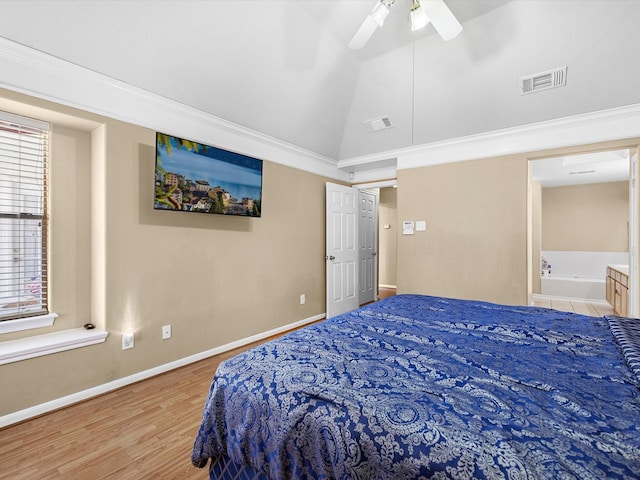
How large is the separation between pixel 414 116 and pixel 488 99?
2.65ft

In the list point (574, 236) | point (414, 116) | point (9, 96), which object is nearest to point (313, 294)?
point (414, 116)

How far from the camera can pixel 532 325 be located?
5.66ft

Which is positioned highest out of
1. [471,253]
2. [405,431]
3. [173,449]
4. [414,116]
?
[414,116]

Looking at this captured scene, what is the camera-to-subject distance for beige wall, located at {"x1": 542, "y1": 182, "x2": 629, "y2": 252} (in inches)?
239

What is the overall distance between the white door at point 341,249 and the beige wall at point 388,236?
7.57 feet

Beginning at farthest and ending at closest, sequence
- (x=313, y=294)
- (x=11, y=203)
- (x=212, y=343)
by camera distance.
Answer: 1. (x=313, y=294)
2. (x=212, y=343)
3. (x=11, y=203)

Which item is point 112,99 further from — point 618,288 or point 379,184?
point 618,288

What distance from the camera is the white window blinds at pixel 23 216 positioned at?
2193 mm

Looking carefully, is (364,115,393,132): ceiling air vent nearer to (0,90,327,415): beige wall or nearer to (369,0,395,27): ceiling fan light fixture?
(369,0,395,27): ceiling fan light fixture

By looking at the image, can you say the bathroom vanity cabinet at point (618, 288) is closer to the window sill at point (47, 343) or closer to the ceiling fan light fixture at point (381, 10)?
the ceiling fan light fixture at point (381, 10)

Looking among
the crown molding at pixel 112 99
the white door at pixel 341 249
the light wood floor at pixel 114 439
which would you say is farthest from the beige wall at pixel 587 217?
the light wood floor at pixel 114 439

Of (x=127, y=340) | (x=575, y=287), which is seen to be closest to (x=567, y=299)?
(x=575, y=287)

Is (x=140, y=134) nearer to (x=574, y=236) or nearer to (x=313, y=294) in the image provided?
(x=313, y=294)

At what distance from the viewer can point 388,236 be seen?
7289mm
